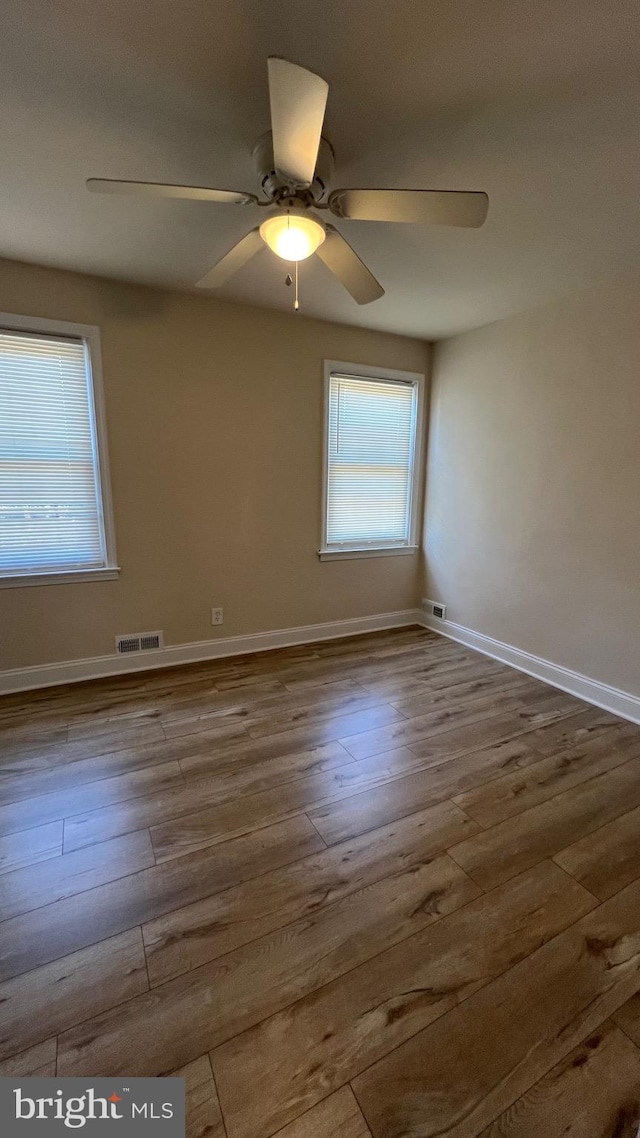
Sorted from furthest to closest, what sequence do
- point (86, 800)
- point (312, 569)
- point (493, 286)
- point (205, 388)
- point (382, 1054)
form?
point (312, 569)
point (205, 388)
point (493, 286)
point (86, 800)
point (382, 1054)

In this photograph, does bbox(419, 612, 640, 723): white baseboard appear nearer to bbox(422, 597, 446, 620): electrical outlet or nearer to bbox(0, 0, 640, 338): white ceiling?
bbox(422, 597, 446, 620): electrical outlet

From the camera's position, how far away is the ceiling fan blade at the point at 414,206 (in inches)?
50.8

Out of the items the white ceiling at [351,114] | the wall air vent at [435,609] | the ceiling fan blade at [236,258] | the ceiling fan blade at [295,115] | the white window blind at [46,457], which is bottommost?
the wall air vent at [435,609]

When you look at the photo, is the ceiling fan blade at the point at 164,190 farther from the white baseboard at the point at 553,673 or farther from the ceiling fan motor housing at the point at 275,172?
the white baseboard at the point at 553,673

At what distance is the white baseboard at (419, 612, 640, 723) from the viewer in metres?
2.71

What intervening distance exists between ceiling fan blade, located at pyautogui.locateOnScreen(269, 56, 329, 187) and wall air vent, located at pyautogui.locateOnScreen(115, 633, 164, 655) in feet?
8.97

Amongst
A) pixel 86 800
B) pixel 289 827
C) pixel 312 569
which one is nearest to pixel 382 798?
pixel 289 827

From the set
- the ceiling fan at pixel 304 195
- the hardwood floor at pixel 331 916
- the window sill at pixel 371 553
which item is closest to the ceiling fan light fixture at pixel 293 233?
the ceiling fan at pixel 304 195

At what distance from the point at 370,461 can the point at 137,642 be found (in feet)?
7.74

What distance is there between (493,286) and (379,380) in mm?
1206

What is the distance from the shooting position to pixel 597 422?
2.72 metres

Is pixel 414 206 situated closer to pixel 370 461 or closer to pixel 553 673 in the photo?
pixel 370 461

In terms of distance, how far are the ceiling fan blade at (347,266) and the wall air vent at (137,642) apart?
8.23ft

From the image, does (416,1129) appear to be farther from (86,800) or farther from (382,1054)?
→ (86,800)
